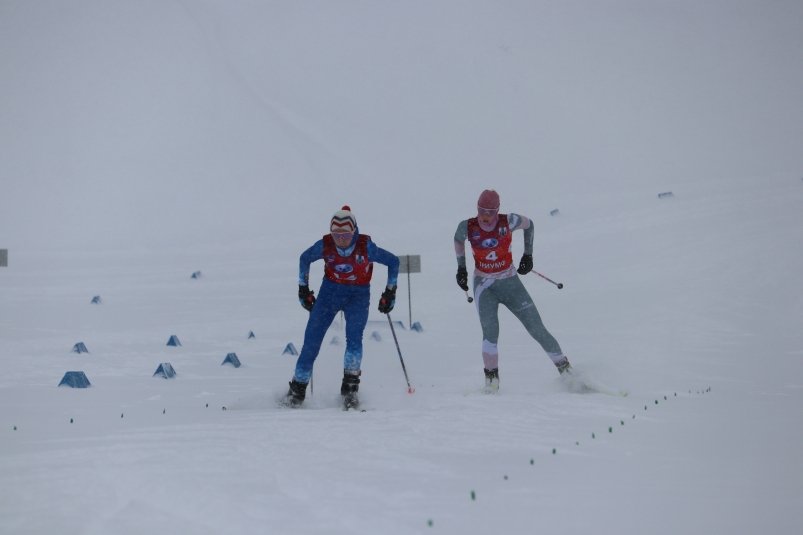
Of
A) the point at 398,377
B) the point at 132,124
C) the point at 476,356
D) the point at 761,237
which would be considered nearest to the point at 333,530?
the point at 398,377

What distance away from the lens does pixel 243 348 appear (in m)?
10.1

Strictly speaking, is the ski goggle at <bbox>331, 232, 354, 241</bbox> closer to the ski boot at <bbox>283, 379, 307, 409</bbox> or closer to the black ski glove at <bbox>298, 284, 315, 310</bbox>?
the black ski glove at <bbox>298, 284, 315, 310</bbox>

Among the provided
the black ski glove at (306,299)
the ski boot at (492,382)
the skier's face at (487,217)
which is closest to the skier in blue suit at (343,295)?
the black ski glove at (306,299)

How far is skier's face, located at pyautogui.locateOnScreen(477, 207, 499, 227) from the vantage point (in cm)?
669

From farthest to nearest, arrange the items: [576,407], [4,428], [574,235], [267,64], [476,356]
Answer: [267,64] < [574,235] < [476,356] < [576,407] < [4,428]

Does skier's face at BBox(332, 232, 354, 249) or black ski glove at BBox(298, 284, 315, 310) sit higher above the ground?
skier's face at BBox(332, 232, 354, 249)

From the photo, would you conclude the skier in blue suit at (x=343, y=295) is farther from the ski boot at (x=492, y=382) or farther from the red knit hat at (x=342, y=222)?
the ski boot at (x=492, y=382)

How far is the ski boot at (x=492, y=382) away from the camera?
6.60 meters

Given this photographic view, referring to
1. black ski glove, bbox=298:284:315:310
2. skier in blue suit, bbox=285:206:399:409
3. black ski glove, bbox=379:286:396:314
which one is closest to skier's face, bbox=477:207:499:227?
skier in blue suit, bbox=285:206:399:409

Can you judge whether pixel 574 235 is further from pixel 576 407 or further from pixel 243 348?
pixel 576 407

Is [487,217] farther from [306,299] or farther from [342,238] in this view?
[306,299]

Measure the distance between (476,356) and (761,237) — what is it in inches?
380

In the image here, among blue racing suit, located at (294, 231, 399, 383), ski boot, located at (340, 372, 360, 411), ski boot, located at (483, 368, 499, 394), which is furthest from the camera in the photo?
ski boot, located at (483, 368, 499, 394)

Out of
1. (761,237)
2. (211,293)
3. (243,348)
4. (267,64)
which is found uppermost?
(267,64)
